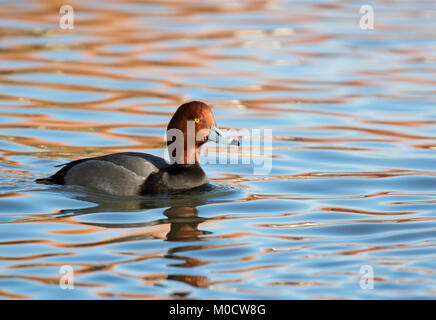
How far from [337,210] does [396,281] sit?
240cm

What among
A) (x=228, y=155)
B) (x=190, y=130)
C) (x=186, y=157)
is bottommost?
(x=228, y=155)

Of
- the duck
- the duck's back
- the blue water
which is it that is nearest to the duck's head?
the duck

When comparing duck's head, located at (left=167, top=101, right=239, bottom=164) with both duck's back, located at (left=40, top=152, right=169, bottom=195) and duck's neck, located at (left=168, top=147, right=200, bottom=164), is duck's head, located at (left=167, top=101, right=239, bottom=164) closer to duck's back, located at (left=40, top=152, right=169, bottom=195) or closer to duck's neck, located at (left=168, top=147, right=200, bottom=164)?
duck's neck, located at (left=168, top=147, right=200, bottom=164)

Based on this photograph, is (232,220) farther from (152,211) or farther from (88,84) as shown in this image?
(88,84)

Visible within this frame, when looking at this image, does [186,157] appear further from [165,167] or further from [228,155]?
[228,155]

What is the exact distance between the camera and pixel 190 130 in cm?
996

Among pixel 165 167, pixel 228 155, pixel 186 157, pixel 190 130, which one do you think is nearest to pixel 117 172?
pixel 165 167

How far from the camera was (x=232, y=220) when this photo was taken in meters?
9.09

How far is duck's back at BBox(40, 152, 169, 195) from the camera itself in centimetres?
979

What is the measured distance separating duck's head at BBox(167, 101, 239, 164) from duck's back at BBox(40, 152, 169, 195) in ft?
0.77

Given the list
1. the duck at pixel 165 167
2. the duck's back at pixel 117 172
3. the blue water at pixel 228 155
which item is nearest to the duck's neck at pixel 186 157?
the duck at pixel 165 167

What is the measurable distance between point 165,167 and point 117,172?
51 centimetres

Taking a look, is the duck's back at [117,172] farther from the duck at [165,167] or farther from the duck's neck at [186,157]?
the duck's neck at [186,157]

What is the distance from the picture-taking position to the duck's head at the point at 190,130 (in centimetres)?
995
